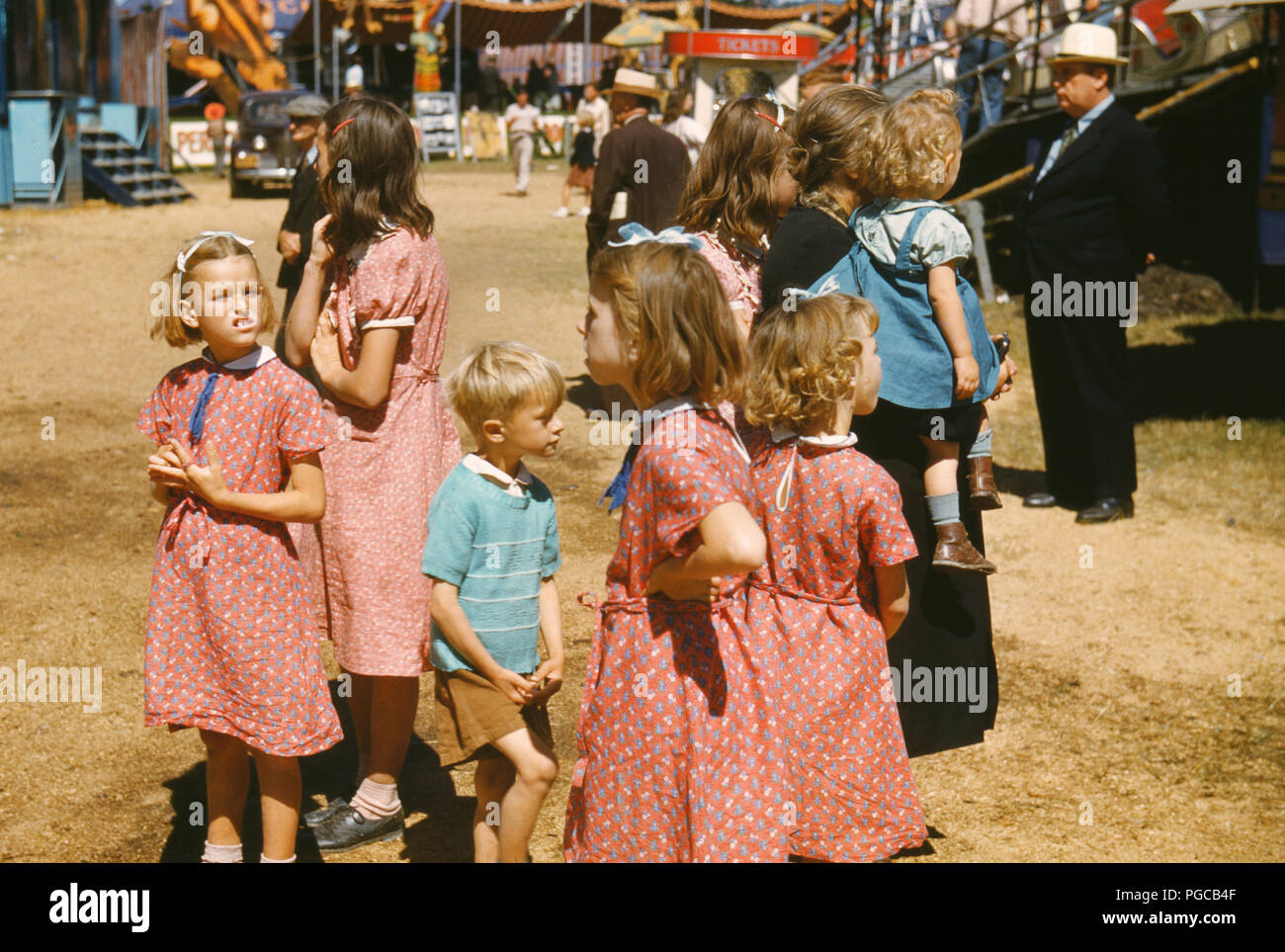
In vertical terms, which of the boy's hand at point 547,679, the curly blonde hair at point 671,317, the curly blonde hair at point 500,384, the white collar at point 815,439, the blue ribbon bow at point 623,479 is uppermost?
the curly blonde hair at point 671,317

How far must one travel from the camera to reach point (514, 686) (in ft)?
9.74


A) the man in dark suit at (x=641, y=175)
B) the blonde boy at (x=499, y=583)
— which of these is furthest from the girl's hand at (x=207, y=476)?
A: the man in dark suit at (x=641, y=175)

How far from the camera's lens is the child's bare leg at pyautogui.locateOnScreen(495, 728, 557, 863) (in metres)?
3.00

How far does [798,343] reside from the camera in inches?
119

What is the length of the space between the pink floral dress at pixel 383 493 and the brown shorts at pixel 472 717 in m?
0.62

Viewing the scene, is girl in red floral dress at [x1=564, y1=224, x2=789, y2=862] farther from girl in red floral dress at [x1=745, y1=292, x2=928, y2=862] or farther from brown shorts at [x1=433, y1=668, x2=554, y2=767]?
girl in red floral dress at [x1=745, y1=292, x2=928, y2=862]

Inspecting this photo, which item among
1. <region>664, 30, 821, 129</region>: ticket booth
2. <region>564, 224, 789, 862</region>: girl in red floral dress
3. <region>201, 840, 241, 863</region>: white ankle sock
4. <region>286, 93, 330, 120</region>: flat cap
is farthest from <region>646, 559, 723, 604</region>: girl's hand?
<region>664, 30, 821, 129</region>: ticket booth

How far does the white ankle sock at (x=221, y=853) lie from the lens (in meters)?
3.22

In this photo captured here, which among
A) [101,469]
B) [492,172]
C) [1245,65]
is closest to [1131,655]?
[101,469]

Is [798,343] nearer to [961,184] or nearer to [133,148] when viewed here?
[961,184]

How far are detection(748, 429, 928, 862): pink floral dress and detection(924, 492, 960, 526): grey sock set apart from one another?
559mm

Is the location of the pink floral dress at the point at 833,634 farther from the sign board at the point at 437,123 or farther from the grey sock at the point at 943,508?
the sign board at the point at 437,123

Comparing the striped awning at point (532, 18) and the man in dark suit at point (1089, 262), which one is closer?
the man in dark suit at point (1089, 262)

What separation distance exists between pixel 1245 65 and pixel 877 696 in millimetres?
10197
